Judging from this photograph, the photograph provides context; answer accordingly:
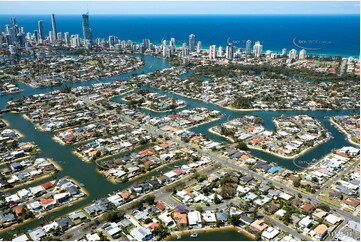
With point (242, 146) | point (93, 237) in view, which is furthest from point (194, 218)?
point (242, 146)

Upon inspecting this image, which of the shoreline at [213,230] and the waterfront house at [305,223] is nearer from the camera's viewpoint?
the shoreline at [213,230]

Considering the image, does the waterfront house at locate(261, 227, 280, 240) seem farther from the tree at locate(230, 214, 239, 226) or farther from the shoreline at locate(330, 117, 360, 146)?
the shoreline at locate(330, 117, 360, 146)

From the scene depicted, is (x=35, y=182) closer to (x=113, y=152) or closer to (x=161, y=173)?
(x=113, y=152)

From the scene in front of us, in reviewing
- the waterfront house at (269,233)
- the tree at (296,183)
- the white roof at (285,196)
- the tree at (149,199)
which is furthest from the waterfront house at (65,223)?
the tree at (296,183)

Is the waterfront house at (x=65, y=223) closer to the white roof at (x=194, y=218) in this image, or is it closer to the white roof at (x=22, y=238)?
the white roof at (x=22, y=238)

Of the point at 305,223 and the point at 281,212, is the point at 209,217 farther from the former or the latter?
the point at 305,223

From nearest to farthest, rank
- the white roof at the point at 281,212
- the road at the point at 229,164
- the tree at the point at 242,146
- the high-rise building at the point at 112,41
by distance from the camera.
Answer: the white roof at the point at 281,212 → the road at the point at 229,164 → the tree at the point at 242,146 → the high-rise building at the point at 112,41

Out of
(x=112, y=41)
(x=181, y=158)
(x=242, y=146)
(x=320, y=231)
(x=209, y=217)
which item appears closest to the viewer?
(x=320, y=231)

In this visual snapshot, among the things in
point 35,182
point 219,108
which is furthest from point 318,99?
point 35,182
